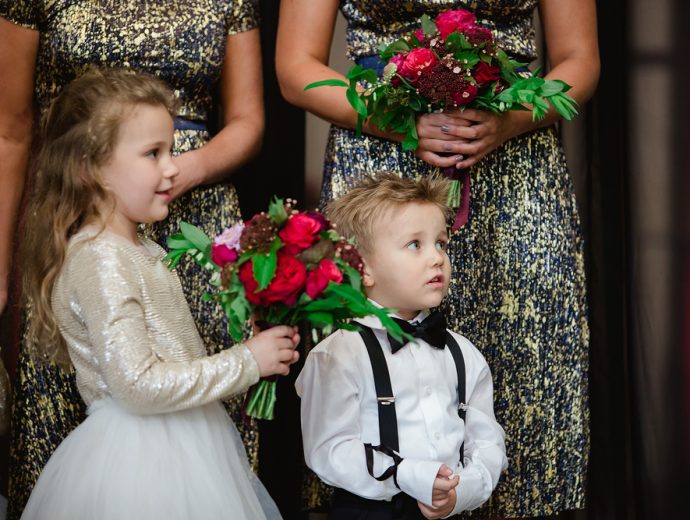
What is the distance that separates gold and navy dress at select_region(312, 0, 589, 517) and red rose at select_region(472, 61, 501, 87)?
1.04 feet

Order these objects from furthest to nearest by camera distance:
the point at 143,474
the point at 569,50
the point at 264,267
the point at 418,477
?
the point at 569,50, the point at 418,477, the point at 143,474, the point at 264,267

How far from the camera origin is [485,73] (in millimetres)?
2721

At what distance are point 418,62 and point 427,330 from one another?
2.27ft

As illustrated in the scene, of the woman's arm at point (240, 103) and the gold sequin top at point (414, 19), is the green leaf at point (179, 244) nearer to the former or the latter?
the woman's arm at point (240, 103)

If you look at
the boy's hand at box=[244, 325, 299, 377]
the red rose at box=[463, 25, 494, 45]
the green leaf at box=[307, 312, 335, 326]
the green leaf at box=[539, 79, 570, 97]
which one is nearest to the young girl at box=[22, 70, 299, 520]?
the boy's hand at box=[244, 325, 299, 377]

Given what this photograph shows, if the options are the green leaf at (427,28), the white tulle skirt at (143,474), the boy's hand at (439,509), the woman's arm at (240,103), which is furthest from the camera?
the woman's arm at (240,103)

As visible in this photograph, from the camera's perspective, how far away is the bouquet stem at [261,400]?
2418 mm

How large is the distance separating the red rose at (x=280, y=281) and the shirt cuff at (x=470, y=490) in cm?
71

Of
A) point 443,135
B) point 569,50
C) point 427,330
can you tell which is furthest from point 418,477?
point 569,50

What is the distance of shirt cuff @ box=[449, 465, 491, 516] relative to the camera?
101 inches

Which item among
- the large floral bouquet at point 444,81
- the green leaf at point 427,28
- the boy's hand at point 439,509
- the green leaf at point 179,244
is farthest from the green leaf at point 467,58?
the boy's hand at point 439,509

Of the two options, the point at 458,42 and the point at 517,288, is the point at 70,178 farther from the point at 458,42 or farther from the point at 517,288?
the point at 517,288

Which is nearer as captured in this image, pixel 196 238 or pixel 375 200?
pixel 196 238

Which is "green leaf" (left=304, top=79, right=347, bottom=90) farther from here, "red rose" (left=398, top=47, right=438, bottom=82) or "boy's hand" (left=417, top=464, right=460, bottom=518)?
"boy's hand" (left=417, top=464, right=460, bottom=518)
